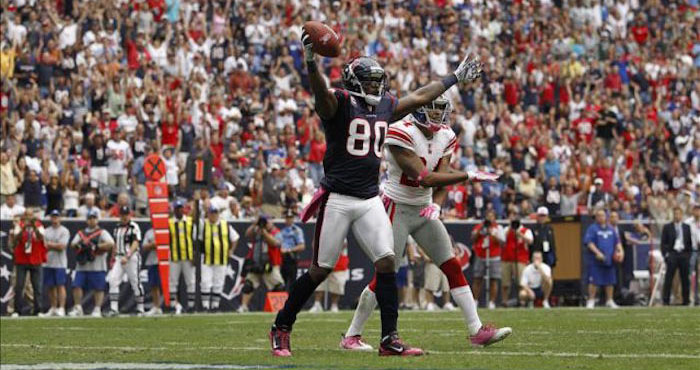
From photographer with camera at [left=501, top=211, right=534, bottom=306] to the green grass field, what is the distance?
5.87 m

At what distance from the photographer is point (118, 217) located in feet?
72.8

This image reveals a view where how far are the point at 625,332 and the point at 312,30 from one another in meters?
5.02

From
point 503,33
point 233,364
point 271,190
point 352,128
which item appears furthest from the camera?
point 503,33

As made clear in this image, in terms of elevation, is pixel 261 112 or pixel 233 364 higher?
pixel 261 112

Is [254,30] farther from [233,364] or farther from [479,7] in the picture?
[233,364]

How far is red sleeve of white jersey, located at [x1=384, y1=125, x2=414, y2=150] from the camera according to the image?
34.3ft

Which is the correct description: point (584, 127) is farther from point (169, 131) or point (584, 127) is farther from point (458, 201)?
point (169, 131)

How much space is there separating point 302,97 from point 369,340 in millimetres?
15721

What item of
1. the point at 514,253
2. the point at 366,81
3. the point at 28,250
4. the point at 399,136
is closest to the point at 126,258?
the point at 28,250

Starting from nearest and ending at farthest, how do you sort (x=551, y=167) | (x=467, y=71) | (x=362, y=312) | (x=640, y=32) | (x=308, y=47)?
1. (x=308, y=47)
2. (x=467, y=71)
3. (x=362, y=312)
4. (x=551, y=167)
5. (x=640, y=32)

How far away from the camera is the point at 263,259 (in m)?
22.1

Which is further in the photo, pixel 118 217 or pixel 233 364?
pixel 118 217

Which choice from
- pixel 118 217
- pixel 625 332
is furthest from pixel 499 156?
pixel 625 332

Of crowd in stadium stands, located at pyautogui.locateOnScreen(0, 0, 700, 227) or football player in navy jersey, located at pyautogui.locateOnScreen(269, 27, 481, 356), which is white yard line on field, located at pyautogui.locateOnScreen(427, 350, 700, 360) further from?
crowd in stadium stands, located at pyautogui.locateOnScreen(0, 0, 700, 227)
